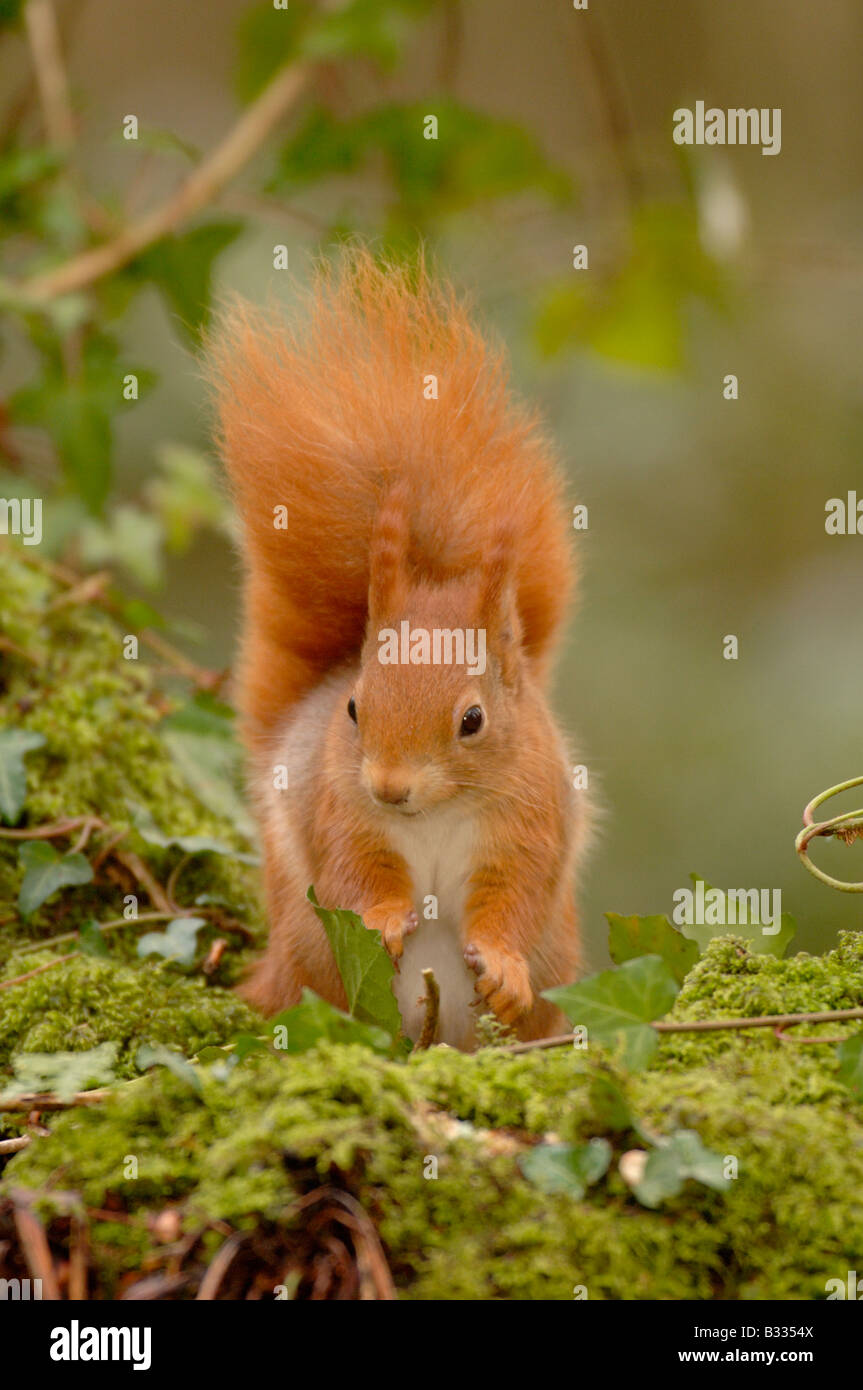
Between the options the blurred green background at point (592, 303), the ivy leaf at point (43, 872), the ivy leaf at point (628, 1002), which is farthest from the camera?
the blurred green background at point (592, 303)

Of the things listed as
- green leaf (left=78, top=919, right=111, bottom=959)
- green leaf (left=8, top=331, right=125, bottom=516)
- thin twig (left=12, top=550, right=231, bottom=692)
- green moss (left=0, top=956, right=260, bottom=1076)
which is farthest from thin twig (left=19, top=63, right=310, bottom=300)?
green moss (left=0, top=956, right=260, bottom=1076)

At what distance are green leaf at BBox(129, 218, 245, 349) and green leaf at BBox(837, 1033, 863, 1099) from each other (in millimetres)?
2297

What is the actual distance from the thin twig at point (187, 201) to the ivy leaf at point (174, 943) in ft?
5.86

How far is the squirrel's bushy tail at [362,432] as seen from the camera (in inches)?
85.0

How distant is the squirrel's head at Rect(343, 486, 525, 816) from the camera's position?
204 centimetres

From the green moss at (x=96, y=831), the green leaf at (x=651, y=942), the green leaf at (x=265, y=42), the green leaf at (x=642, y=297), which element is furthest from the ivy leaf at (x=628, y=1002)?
the green leaf at (x=265, y=42)

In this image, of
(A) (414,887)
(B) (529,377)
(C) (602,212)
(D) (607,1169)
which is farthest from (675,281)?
(D) (607,1169)

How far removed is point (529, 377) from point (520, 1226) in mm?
4349

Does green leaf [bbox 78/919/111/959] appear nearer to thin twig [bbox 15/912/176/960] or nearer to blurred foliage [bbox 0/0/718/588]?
thin twig [bbox 15/912/176/960]

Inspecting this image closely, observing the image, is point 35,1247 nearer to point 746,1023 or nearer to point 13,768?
point 746,1023

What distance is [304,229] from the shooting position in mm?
3613

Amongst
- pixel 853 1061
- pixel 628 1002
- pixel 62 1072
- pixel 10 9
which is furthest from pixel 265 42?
pixel 853 1061

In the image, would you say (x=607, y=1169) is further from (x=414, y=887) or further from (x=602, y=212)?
(x=602, y=212)

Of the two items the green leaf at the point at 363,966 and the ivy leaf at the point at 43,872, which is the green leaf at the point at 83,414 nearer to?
the ivy leaf at the point at 43,872
